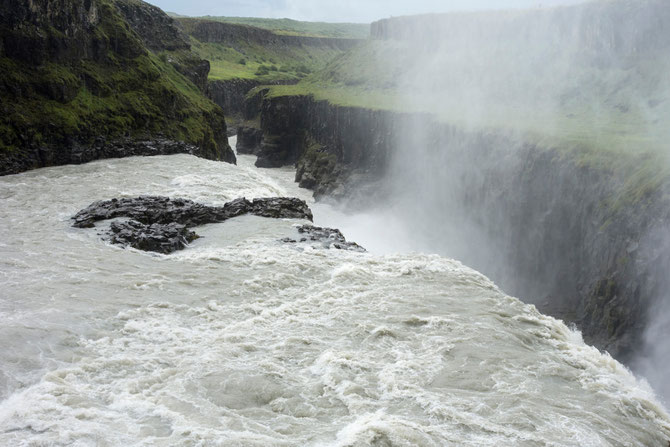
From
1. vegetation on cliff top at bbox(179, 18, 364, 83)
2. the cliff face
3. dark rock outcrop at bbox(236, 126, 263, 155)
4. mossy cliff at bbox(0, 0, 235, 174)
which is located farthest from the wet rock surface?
vegetation on cliff top at bbox(179, 18, 364, 83)

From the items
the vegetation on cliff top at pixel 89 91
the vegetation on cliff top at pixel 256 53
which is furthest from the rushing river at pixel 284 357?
the vegetation on cliff top at pixel 256 53

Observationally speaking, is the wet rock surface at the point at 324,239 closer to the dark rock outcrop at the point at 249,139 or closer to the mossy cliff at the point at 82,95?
the mossy cliff at the point at 82,95

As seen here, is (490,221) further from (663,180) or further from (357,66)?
(357,66)

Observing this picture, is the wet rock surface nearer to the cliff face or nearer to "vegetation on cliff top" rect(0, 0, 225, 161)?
the cliff face

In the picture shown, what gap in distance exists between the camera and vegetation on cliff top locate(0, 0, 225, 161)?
35875mm

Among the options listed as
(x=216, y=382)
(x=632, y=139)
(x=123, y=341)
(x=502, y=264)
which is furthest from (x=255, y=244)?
(x=632, y=139)

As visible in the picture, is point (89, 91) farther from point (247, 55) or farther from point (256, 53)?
point (256, 53)

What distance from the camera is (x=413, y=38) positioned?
3147 inches

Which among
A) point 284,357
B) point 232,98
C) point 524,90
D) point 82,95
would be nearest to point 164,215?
point 284,357

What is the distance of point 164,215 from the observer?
82.5 feet

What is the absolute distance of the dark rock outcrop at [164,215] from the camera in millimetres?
21641

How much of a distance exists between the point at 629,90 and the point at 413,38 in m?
41.2

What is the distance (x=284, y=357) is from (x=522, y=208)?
2426 centimetres

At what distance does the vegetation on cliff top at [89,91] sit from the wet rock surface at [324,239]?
21125 millimetres
